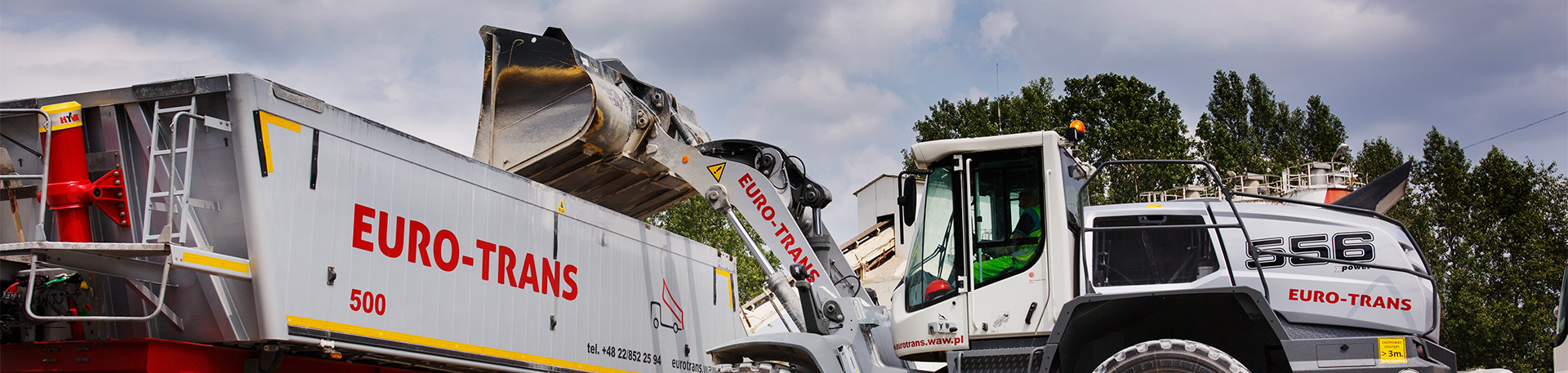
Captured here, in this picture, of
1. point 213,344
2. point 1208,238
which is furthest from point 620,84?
point 1208,238

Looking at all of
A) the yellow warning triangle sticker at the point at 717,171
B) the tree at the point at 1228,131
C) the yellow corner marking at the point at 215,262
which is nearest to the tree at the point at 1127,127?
the tree at the point at 1228,131

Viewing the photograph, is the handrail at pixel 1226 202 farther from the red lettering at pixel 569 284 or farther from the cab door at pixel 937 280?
the red lettering at pixel 569 284

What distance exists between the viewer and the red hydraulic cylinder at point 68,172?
6246 mm

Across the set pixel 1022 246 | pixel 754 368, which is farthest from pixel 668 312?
pixel 1022 246

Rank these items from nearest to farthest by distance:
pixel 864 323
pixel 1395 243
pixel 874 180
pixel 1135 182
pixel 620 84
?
pixel 1395 243
pixel 864 323
pixel 620 84
pixel 1135 182
pixel 874 180

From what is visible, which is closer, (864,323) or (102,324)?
(102,324)

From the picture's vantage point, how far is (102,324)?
640cm

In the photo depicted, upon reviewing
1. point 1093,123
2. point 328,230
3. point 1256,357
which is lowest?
point 1256,357

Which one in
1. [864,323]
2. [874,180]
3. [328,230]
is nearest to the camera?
[328,230]

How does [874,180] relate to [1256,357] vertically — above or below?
above

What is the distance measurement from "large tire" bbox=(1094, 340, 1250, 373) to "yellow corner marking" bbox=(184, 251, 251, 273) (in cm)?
494

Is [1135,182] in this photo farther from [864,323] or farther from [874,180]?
[864,323]

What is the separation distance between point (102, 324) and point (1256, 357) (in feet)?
22.6

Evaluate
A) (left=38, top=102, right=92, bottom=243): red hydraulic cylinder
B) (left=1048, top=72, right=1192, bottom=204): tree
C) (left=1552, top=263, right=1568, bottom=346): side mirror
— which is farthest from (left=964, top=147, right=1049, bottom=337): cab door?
(left=1048, top=72, right=1192, bottom=204): tree
